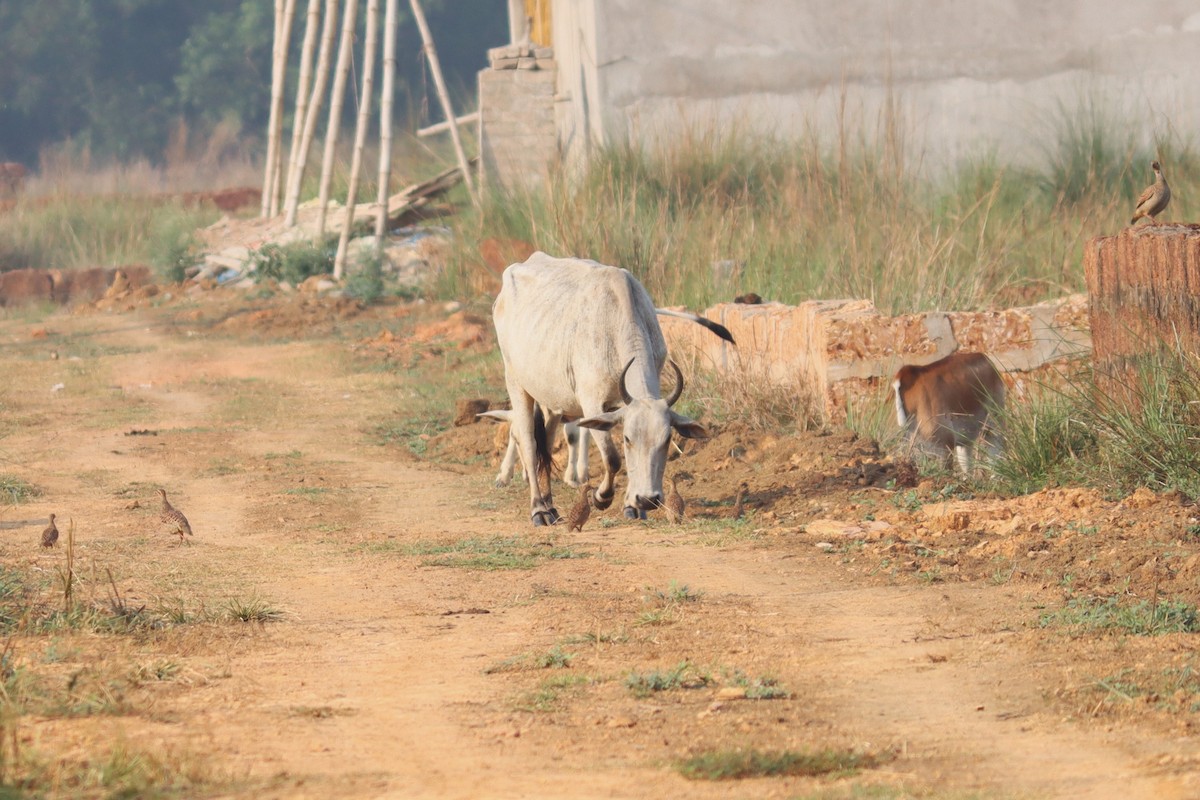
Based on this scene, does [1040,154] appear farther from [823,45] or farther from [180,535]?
[180,535]

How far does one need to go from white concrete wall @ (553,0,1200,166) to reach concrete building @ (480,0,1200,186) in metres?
0.02

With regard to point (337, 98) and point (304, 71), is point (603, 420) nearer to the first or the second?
→ point (337, 98)

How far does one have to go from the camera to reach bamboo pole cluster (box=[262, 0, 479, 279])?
17.9 metres

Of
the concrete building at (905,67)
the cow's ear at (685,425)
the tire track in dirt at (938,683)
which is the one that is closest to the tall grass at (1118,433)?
the tire track in dirt at (938,683)

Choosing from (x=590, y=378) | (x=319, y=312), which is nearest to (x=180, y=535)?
(x=590, y=378)

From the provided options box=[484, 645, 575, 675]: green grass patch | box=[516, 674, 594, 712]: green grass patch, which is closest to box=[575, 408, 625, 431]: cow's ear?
box=[484, 645, 575, 675]: green grass patch

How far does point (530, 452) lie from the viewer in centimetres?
785

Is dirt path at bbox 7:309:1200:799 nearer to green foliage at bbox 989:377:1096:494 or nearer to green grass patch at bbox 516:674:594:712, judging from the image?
green grass patch at bbox 516:674:594:712

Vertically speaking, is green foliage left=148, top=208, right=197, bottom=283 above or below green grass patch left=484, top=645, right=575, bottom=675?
below

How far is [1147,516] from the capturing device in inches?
233

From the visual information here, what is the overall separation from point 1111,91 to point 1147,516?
41.4ft

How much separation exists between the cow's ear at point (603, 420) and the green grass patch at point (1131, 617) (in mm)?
2465

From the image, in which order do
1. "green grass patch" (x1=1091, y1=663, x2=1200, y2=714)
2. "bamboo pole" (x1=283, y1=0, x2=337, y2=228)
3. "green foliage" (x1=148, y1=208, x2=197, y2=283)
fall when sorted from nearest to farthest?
"green grass patch" (x1=1091, y1=663, x2=1200, y2=714) → "bamboo pole" (x1=283, y1=0, x2=337, y2=228) → "green foliage" (x1=148, y1=208, x2=197, y2=283)

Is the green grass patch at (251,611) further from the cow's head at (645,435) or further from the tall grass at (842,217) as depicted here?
the tall grass at (842,217)
